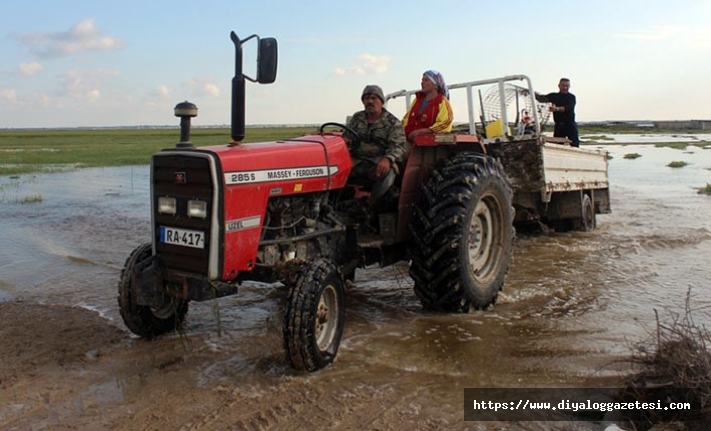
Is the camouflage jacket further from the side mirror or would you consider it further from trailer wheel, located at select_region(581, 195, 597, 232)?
trailer wheel, located at select_region(581, 195, 597, 232)

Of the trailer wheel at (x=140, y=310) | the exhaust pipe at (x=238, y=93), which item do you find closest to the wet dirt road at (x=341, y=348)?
the trailer wheel at (x=140, y=310)

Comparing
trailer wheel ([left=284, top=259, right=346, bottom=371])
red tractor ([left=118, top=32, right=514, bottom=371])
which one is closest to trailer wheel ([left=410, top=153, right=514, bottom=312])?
red tractor ([left=118, top=32, right=514, bottom=371])

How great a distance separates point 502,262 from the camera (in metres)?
5.46

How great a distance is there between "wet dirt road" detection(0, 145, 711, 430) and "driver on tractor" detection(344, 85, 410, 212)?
3.76ft

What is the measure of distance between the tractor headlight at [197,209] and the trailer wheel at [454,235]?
190 cm

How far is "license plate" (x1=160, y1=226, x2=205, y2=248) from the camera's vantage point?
3590 millimetres

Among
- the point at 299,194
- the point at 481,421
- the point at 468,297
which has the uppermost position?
the point at 299,194

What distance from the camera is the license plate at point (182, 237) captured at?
3590 mm

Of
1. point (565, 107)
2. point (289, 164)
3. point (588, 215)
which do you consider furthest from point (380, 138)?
point (565, 107)

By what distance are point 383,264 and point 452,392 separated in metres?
1.65

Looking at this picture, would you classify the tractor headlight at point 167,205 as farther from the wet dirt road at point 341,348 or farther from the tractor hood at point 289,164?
the wet dirt road at point 341,348

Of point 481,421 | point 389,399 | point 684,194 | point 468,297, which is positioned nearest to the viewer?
point 481,421

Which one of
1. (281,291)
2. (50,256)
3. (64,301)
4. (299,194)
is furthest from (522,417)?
(50,256)

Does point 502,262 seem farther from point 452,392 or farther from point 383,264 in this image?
point 452,392
